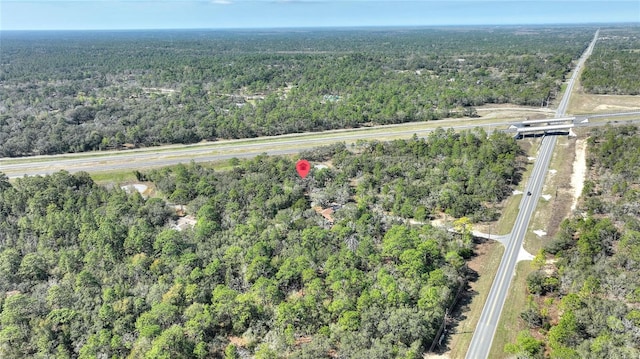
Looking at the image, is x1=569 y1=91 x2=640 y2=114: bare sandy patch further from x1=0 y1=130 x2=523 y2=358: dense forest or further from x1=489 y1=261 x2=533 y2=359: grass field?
x1=489 y1=261 x2=533 y2=359: grass field

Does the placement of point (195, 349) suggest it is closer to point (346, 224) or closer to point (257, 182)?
point (346, 224)

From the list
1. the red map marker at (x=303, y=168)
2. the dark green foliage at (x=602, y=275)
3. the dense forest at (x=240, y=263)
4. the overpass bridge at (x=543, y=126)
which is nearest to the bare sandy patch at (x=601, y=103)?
the overpass bridge at (x=543, y=126)

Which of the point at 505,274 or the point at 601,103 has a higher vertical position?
the point at 601,103

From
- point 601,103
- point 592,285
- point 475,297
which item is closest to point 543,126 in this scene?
point 601,103

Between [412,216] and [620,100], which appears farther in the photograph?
[620,100]

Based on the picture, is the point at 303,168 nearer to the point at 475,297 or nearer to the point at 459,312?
the point at 475,297

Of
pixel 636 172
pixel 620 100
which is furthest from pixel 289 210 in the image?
pixel 620 100
